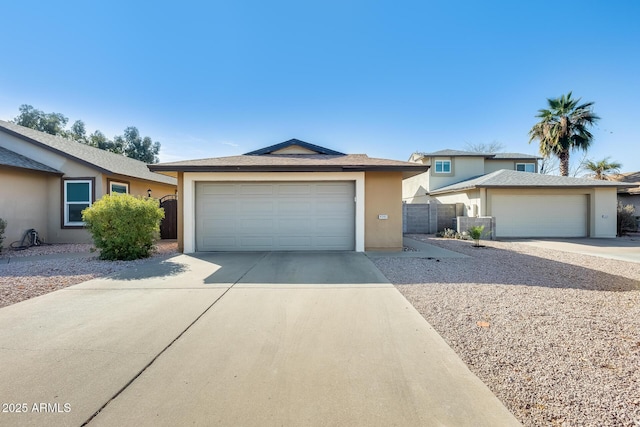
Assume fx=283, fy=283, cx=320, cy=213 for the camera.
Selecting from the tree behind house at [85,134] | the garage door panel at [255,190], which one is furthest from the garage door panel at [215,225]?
the tree behind house at [85,134]

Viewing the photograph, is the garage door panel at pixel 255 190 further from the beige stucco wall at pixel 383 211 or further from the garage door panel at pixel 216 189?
the beige stucco wall at pixel 383 211

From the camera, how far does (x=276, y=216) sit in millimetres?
9859

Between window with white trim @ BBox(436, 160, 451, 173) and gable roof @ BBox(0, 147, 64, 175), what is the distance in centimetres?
2181

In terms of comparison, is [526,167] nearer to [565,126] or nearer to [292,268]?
[565,126]

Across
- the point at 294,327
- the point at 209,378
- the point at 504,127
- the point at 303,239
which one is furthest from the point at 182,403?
the point at 504,127

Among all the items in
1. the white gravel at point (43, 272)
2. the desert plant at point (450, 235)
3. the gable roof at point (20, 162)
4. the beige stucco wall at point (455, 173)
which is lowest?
the white gravel at point (43, 272)

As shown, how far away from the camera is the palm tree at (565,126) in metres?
19.4

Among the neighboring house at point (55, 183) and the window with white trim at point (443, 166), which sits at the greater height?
the window with white trim at point (443, 166)

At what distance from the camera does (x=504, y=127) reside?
24719 mm

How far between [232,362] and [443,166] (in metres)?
21.5

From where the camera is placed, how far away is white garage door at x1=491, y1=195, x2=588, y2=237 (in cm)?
1499

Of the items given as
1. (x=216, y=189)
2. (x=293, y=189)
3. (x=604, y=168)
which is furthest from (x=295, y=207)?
(x=604, y=168)

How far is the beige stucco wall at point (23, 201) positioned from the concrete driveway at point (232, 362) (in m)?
8.66

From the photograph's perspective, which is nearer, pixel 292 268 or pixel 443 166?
pixel 292 268
